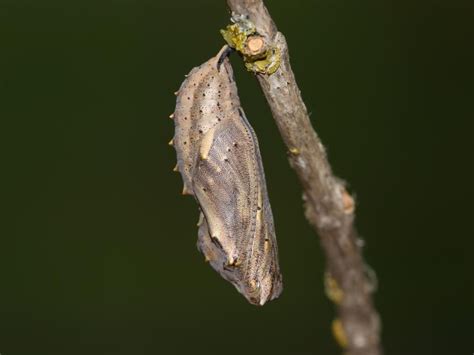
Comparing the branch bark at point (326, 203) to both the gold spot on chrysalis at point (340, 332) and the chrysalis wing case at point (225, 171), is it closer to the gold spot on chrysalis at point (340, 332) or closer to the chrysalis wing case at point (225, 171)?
the gold spot on chrysalis at point (340, 332)

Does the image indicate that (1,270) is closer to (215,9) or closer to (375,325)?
(215,9)

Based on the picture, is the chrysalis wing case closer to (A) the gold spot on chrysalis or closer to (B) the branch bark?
(B) the branch bark

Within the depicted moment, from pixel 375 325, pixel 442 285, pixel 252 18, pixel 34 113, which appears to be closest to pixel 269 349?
pixel 442 285

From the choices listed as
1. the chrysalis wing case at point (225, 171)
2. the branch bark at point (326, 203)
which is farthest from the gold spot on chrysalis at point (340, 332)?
the chrysalis wing case at point (225, 171)

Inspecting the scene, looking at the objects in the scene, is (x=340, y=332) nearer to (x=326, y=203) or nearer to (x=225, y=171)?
(x=326, y=203)

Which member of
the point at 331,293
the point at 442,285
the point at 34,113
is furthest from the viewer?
the point at 442,285

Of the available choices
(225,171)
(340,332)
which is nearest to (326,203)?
(225,171)
